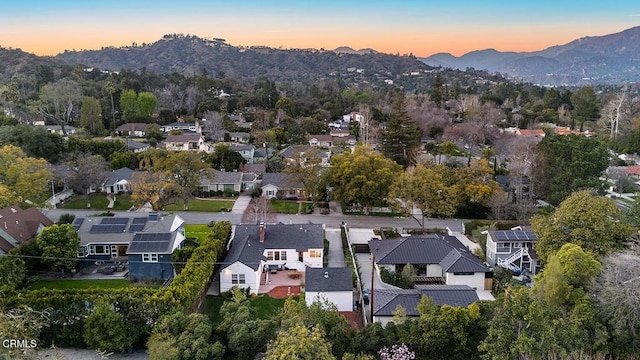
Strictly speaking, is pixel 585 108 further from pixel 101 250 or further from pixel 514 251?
pixel 101 250

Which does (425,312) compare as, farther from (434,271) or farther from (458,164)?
(458,164)

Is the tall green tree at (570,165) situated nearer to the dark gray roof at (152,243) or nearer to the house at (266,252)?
the house at (266,252)

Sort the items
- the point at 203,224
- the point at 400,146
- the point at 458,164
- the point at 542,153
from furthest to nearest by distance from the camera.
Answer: the point at 400,146, the point at 458,164, the point at 542,153, the point at 203,224

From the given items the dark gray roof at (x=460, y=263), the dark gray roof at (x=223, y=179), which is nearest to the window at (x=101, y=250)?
the dark gray roof at (x=223, y=179)

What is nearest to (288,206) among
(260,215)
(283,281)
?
(260,215)

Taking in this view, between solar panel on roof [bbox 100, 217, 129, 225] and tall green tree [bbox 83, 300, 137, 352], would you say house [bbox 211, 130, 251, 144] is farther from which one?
tall green tree [bbox 83, 300, 137, 352]

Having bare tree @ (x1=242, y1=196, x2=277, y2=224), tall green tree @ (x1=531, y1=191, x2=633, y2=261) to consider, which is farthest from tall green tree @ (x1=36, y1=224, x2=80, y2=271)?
tall green tree @ (x1=531, y1=191, x2=633, y2=261)

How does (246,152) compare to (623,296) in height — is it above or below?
below

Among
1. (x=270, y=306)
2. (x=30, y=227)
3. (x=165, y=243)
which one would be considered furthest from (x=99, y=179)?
(x=270, y=306)
